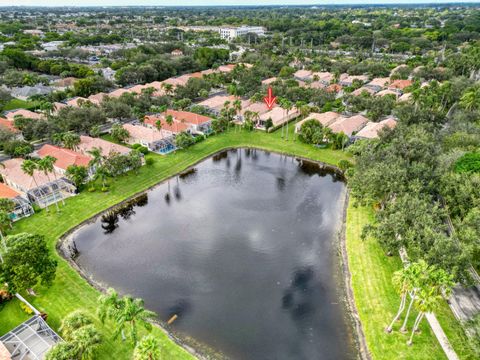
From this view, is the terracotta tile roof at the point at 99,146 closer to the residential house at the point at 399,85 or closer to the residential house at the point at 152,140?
the residential house at the point at 152,140

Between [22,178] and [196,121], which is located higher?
[196,121]

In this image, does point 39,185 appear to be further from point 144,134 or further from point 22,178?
point 144,134

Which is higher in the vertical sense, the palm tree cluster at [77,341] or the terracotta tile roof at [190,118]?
the terracotta tile roof at [190,118]

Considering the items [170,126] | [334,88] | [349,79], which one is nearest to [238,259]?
[170,126]

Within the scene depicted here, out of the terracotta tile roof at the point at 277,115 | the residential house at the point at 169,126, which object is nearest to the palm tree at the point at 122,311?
the residential house at the point at 169,126

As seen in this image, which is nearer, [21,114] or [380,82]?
[21,114]

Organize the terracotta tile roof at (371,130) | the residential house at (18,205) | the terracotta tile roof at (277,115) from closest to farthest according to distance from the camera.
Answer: the residential house at (18,205) → the terracotta tile roof at (371,130) → the terracotta tile roof at (277,115)

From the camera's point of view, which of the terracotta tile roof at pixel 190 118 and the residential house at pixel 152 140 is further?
the terracotta tile roof at pixel 190 118

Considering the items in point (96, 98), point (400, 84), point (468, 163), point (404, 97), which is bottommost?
point (96, 98)
